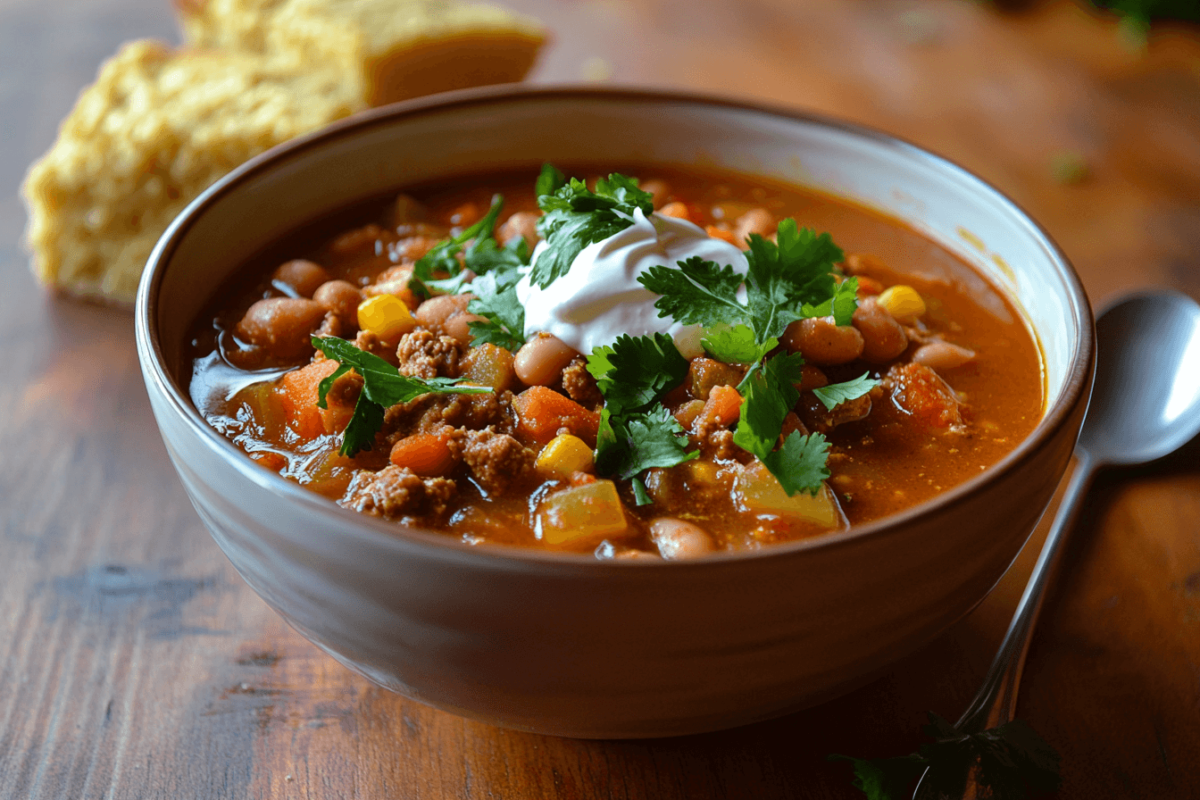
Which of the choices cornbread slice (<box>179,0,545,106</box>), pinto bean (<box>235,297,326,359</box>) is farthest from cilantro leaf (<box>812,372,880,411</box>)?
cornbread slice (<box>179,0,545,106</box>)

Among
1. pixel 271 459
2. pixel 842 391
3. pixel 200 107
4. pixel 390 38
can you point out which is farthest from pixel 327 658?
pixel 390 38

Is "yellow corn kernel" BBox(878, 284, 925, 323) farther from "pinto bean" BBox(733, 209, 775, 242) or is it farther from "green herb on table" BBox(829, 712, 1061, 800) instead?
Result: "green herb on table" BBox(829, 712, 1061, 800)

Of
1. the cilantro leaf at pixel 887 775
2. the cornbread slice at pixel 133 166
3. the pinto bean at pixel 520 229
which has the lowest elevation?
the cilantro leaf at pixel 887 775

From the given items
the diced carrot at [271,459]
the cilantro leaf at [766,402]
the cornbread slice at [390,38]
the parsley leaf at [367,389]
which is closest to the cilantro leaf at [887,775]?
the cilantro leaf at [766,402]

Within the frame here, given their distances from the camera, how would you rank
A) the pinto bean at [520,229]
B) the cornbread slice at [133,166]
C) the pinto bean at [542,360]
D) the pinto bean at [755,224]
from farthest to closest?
1. the cornbread slice at [133,166]
2. the pinto bean at [755,224]
3. the pinto bean at [520,229]
4. the pinto bean at [542,360]

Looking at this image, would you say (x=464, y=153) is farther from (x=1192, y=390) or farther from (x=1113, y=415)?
(x=1192, y=390)

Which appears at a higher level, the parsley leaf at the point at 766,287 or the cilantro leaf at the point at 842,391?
the parsley leaf at the point at 766,287

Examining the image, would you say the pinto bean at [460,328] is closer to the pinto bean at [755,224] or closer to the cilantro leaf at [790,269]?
the cilantro leaf at [790,269]
